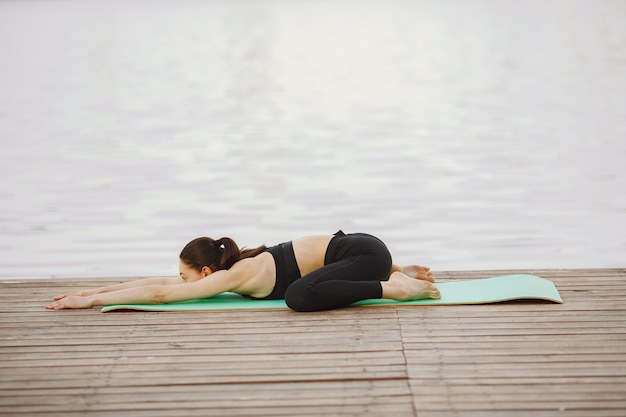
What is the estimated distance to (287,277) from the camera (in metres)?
3.80

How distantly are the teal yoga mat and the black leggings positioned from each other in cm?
Answer: 10

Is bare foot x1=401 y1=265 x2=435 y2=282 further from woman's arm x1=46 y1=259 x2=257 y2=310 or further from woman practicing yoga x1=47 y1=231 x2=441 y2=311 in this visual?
woman's arm x1=46 y1=259 x2=257 y2=310

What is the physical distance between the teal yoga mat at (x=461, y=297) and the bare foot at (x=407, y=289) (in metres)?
0.03

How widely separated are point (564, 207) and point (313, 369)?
4434 mm

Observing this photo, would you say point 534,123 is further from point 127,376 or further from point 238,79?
point 127,376

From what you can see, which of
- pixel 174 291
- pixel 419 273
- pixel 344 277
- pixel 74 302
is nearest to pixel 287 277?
pixel 344 277

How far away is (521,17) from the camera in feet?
85.2

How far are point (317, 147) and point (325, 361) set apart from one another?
695cm

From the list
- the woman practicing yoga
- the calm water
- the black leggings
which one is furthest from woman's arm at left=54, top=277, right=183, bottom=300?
the calm water

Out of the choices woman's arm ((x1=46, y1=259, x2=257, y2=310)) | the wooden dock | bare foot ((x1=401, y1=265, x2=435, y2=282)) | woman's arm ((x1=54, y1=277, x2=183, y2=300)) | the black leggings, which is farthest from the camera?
bare foot ((x1=401, y1=265, x2=435, y2=282))

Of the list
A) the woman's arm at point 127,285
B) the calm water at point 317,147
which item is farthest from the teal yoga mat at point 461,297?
the calm water at point 317,147

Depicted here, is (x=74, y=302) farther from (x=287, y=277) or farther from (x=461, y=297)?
(x=461, y=297)

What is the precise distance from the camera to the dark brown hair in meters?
3.74

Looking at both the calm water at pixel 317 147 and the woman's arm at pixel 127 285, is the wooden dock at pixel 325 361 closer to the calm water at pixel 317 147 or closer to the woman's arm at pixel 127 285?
the woman's arm at pixel 127 285
